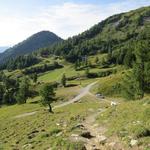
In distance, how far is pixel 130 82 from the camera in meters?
71.6

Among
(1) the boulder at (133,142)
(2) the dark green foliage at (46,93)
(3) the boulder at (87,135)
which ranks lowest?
(2) the dark green foliage at (46,93)

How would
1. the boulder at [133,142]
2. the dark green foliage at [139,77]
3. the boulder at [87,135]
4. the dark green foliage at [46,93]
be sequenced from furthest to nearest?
the dark green foliage at [46,93] → the dark green foliage at [139,77] → the boulder at [87,135] → the boulder at [133,142]

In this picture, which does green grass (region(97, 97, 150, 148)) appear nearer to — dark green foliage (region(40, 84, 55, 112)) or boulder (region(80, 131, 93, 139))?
boulder (region(80, 131, 93, 139))

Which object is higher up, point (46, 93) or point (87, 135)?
point (87, 135)

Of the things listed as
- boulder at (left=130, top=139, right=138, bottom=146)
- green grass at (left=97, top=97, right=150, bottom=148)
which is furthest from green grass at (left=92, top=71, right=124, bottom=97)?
boulder at (left=130, top=139, right=138, bottom=146)

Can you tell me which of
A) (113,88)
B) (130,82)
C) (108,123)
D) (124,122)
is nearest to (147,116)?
(124,122)

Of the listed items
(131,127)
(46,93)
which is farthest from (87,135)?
(46,93)

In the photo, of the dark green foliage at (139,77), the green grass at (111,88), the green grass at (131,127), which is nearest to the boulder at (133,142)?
the green grass at (131,127)

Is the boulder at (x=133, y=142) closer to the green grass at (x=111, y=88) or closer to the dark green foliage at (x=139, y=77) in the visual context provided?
the dark green foliage at (x=139, y=77)

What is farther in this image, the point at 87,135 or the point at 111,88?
the point at 111,88

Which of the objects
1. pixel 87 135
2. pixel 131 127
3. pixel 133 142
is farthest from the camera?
pixel 87 135

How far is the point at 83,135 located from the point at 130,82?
42.8 metres

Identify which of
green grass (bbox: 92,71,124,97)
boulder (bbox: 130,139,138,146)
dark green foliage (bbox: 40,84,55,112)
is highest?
boulder (bbox: 130,139,138,146)

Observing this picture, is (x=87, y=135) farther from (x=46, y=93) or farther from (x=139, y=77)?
(x=46, y=93)
